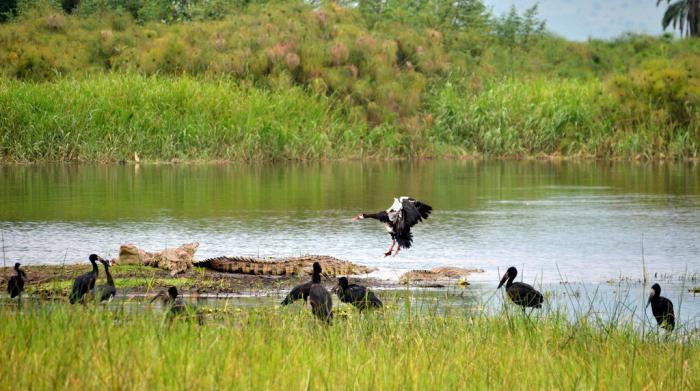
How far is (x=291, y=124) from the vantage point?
119 ft

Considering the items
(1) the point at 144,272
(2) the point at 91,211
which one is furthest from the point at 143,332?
(2) the point at 91,211

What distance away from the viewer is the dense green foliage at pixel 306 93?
3388 centimetres

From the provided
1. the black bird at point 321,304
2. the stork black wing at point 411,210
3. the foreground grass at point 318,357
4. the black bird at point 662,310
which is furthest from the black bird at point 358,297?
the stork black wing at point 411,210

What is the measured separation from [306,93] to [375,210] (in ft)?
57.5

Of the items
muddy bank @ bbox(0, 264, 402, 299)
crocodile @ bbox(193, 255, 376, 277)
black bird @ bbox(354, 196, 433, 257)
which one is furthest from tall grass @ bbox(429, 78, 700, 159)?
muddy bank @ bbox(0, 264, 402, 299)

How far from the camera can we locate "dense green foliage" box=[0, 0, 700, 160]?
111ft

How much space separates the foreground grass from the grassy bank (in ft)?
84.8

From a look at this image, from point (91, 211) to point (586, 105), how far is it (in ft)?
70.4

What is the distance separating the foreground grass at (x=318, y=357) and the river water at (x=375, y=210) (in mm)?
2442

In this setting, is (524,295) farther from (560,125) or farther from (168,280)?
(560,125)

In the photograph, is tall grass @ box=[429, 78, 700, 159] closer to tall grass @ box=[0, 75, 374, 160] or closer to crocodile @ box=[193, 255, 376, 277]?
tall grass @ box=[0, 75, 374, 160]

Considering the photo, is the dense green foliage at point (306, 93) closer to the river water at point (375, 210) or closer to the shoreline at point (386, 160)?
the shoreline at point (386, 160)

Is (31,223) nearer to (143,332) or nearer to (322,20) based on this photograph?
(143,332)

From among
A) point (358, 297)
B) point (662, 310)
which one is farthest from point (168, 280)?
point (662, 310)
